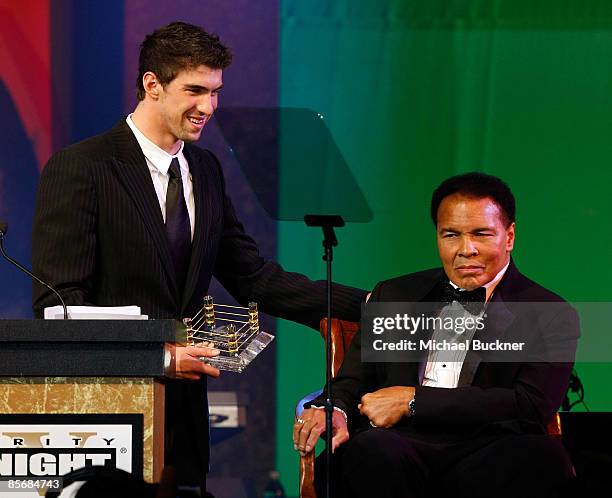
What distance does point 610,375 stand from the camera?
15.0 ft

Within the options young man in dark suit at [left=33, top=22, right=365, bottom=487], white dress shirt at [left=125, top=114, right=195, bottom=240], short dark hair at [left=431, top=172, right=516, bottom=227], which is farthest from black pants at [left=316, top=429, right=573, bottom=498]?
white dress shirt at [left=125, top=114, right=195, bottom=240]

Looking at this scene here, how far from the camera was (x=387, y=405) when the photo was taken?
308 centimetres

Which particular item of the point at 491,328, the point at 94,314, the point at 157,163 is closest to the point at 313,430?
the point at 491,328

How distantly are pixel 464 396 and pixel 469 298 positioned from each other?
1.11ft

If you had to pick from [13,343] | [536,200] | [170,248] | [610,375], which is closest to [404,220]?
[536,200]

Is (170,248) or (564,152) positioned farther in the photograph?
(564,152)

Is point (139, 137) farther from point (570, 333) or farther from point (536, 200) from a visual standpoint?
point (536, 200)

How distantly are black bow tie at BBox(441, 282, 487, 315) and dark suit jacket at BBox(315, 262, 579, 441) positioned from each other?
4 cm

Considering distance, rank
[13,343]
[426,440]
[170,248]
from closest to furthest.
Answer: [13,343] < [426,440] < [170,248]

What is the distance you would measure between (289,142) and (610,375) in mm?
1623

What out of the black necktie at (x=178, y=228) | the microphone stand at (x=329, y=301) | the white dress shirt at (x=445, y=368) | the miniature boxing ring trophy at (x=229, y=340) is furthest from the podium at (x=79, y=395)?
the white dress shirt at (x=445, y=368)

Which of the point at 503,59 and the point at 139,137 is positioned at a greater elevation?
the point at 503,59

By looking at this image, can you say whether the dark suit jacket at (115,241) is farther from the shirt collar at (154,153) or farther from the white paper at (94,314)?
the white paper at (94,314)

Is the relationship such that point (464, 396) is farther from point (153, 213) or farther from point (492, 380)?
point (153, 213)
